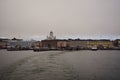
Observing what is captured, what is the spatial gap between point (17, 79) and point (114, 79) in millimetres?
4108

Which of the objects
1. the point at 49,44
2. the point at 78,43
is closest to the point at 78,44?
the point at 78,43

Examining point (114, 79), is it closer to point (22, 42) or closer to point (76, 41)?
point (76, 41)

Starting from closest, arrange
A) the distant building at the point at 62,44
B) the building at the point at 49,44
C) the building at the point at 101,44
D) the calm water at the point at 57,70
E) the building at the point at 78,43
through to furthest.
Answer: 1. the calm water at the point at 57,70
2. the building at the point at 49,44
3. the distant building at the point at 62,44
4. the building at the point at 78,43
5. the building at the point at 101,44

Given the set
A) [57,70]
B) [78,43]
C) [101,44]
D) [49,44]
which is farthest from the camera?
[101,44]

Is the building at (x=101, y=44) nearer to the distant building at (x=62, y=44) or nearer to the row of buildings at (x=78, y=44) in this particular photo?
the row of buildings at (x=78, y=44)

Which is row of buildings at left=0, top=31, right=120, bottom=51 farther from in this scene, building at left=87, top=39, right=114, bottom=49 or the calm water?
the calm water

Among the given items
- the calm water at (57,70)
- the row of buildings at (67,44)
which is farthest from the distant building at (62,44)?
the calm water at (57,70)

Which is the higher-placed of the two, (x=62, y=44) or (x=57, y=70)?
(x=62, y=44)

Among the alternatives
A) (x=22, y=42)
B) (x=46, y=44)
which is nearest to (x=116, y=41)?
(x=46, y=44)

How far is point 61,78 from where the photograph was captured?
9453 millimetres

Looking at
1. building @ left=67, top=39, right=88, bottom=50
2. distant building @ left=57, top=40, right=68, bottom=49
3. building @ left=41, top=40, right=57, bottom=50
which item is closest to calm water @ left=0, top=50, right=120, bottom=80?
building @ left=41, top=40, right=57, bottom=50

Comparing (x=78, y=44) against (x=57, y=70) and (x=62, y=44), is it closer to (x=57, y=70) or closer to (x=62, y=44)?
(x=62, y=44)

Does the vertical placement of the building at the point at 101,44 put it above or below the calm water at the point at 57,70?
above

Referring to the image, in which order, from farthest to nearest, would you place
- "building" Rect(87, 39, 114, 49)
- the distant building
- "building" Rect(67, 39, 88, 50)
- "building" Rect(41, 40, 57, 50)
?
"building" Rect(87, 39, 114, 49)
"building" Rect(67, 39, 88, 50)
the distant building
"building" Rect(41, 40, 57, 50)
